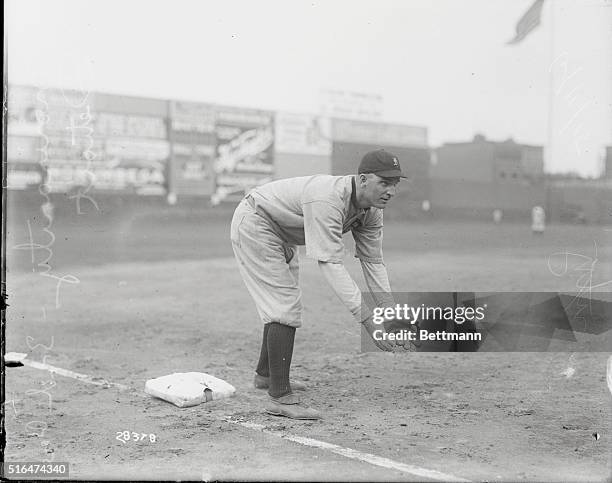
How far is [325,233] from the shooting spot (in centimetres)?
348

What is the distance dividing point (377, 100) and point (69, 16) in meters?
2.02

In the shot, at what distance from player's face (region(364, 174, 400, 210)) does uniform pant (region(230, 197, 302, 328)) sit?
0.60 m

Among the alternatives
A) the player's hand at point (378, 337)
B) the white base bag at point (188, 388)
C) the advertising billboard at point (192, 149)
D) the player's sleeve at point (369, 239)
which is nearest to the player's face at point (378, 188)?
the player's sleeve at point (369, 239)

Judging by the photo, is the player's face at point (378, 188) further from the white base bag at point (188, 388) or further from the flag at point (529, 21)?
the white base bag at point (188, 388)

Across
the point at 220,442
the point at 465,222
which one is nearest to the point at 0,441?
the point at 220,442

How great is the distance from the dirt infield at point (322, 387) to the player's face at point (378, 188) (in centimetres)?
111

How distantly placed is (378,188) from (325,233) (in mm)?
345

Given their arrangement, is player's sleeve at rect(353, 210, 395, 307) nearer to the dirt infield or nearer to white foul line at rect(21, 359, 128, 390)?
the dirt infield

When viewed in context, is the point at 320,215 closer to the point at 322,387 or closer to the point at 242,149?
the point at 322,387

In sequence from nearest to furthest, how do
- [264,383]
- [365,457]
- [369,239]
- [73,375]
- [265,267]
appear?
[365,457] < [265,267] < [369,239] < [264,383] < [73,375]

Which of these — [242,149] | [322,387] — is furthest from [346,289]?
[242,149]

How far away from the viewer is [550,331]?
4082 mm

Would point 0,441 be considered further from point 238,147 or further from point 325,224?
point 238,147

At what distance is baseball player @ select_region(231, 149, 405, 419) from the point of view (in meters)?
3.46
